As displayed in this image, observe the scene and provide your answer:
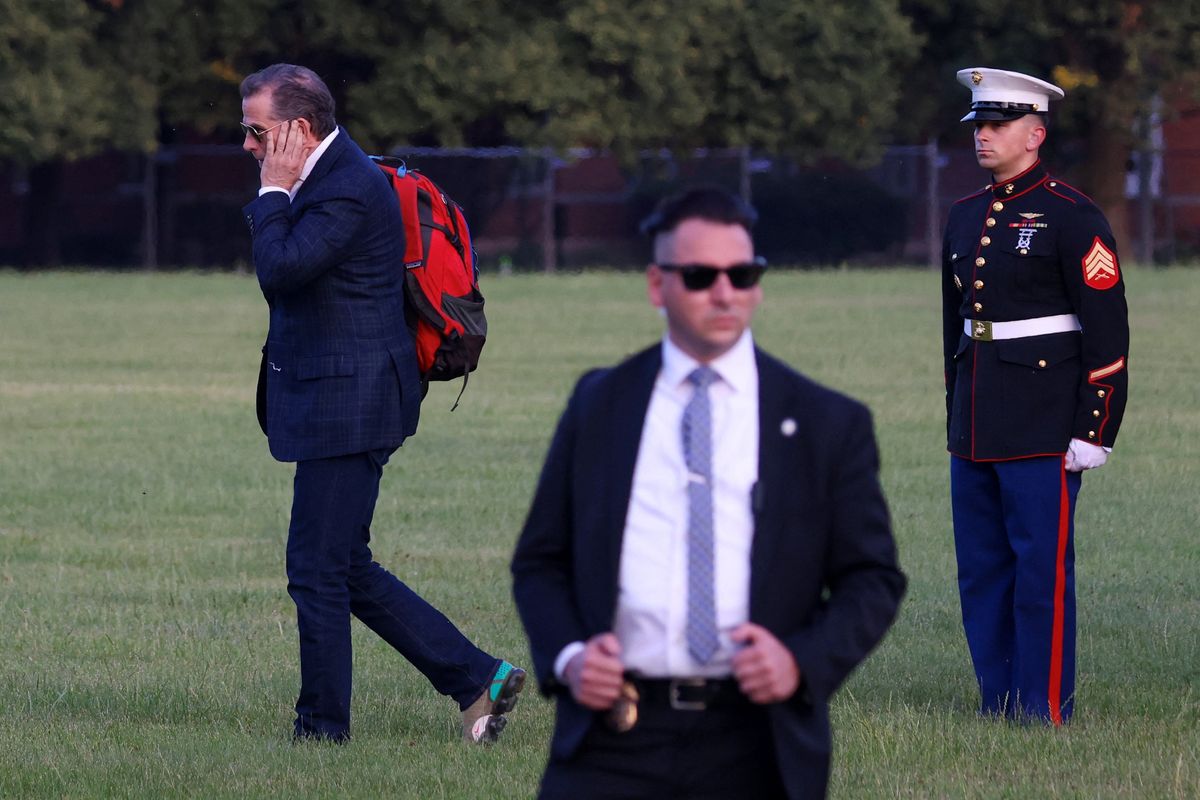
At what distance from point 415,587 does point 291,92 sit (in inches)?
156

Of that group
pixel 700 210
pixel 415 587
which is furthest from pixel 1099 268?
pixel 415 587

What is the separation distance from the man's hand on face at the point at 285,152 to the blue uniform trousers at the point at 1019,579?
7.92 feet

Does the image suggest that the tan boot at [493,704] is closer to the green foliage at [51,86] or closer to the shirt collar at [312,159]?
the shirt collar at [312,159]

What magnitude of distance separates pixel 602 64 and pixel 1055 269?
3752cm

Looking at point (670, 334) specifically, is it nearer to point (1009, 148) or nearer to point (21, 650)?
point (1009, 148)

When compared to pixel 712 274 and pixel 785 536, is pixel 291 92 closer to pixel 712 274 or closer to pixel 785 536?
pixel 712 274

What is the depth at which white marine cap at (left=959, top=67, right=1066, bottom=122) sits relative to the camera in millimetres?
6594

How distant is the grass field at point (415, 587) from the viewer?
6172 millimetres

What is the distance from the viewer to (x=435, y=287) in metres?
6.41

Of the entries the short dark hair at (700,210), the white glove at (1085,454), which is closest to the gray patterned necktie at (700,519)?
the short dark hair at (700,210)

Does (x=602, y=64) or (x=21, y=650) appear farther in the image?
(x=602, y=64)

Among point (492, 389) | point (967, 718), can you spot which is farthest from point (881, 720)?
point (492, 389)

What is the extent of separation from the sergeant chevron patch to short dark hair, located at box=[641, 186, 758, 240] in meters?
3.12

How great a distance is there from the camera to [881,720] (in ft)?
22.1
